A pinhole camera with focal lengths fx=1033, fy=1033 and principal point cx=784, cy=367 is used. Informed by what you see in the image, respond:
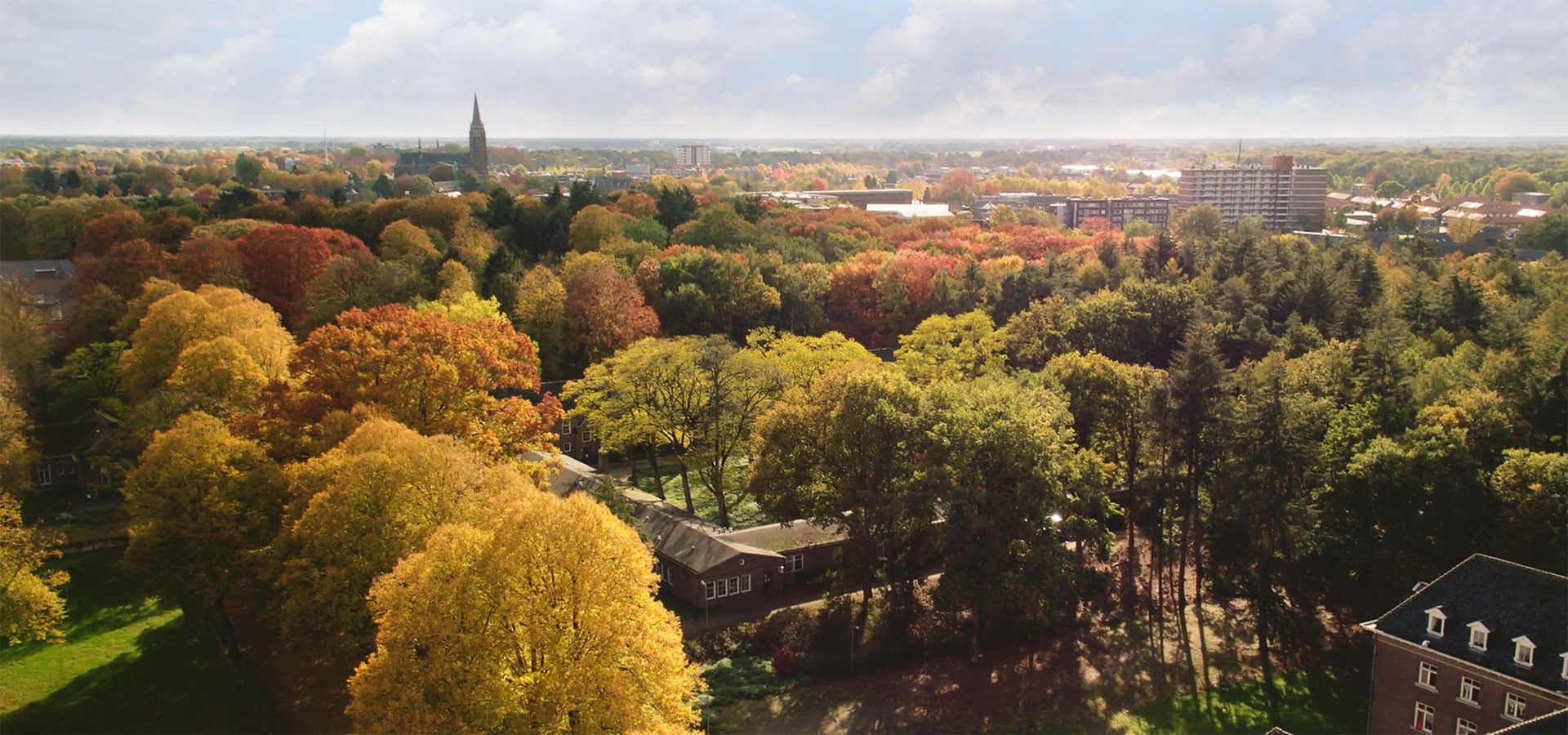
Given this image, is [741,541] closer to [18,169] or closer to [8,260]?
[8,260]

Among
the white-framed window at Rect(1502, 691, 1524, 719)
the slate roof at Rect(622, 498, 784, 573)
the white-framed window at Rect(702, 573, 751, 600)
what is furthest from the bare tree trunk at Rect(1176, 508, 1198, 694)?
the white-framed window at Rect(702, 573, 751, 600)

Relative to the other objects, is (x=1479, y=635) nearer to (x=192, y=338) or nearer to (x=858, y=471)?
(x=858, y=471)

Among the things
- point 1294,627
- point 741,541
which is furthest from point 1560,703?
point 741,541

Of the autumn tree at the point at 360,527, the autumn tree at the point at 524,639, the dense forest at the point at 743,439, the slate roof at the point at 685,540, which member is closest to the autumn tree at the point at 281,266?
the dense forest at the point at 743,439

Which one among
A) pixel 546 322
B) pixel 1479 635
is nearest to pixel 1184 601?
pixel 1479 635

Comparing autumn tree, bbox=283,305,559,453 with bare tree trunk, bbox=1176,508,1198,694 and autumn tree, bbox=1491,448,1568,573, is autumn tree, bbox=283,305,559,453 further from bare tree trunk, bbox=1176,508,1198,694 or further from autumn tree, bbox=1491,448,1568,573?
autumn tree, bbox=1491,448,1568,573

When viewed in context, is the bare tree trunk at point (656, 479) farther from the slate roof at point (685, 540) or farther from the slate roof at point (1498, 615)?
the slate roof at point (1498, 615)
